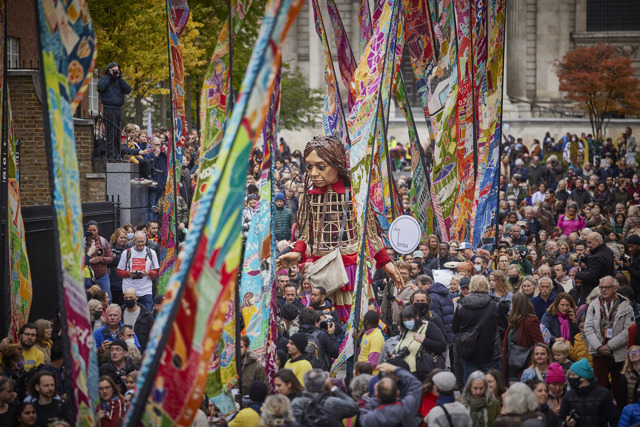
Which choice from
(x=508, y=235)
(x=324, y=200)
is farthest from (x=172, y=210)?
(x=508, y=235)

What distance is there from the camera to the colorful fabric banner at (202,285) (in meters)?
6.18

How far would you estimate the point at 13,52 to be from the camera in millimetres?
21875

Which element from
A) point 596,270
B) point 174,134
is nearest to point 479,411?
point 596,270

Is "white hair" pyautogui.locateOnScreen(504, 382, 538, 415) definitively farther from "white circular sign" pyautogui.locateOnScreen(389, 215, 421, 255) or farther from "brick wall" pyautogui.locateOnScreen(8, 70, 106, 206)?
"brick wall" pyautogui.locateOnScreen(8, 70, 106, 206)

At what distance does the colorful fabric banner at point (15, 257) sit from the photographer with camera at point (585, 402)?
5.65 meters

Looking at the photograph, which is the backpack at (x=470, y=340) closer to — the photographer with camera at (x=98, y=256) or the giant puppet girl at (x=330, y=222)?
the giant puppet girl at (x=330, y=222)

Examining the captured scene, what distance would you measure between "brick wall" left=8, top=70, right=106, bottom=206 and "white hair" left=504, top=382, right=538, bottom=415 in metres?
11.9

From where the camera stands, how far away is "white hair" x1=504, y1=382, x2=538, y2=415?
735 centimetres

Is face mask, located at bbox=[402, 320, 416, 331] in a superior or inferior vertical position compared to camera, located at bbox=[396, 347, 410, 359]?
superior

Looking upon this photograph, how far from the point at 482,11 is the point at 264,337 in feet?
24.5

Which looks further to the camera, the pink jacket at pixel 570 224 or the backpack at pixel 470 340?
the pink jacket at pixel 570 224

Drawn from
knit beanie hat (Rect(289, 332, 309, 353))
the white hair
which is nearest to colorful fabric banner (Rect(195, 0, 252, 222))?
knit beanie hat (Rect(289, 332, 309, 353))

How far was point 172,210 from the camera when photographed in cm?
1137

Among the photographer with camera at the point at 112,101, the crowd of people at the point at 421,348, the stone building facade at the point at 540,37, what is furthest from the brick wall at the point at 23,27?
the stone building facade at the point at 540,37
